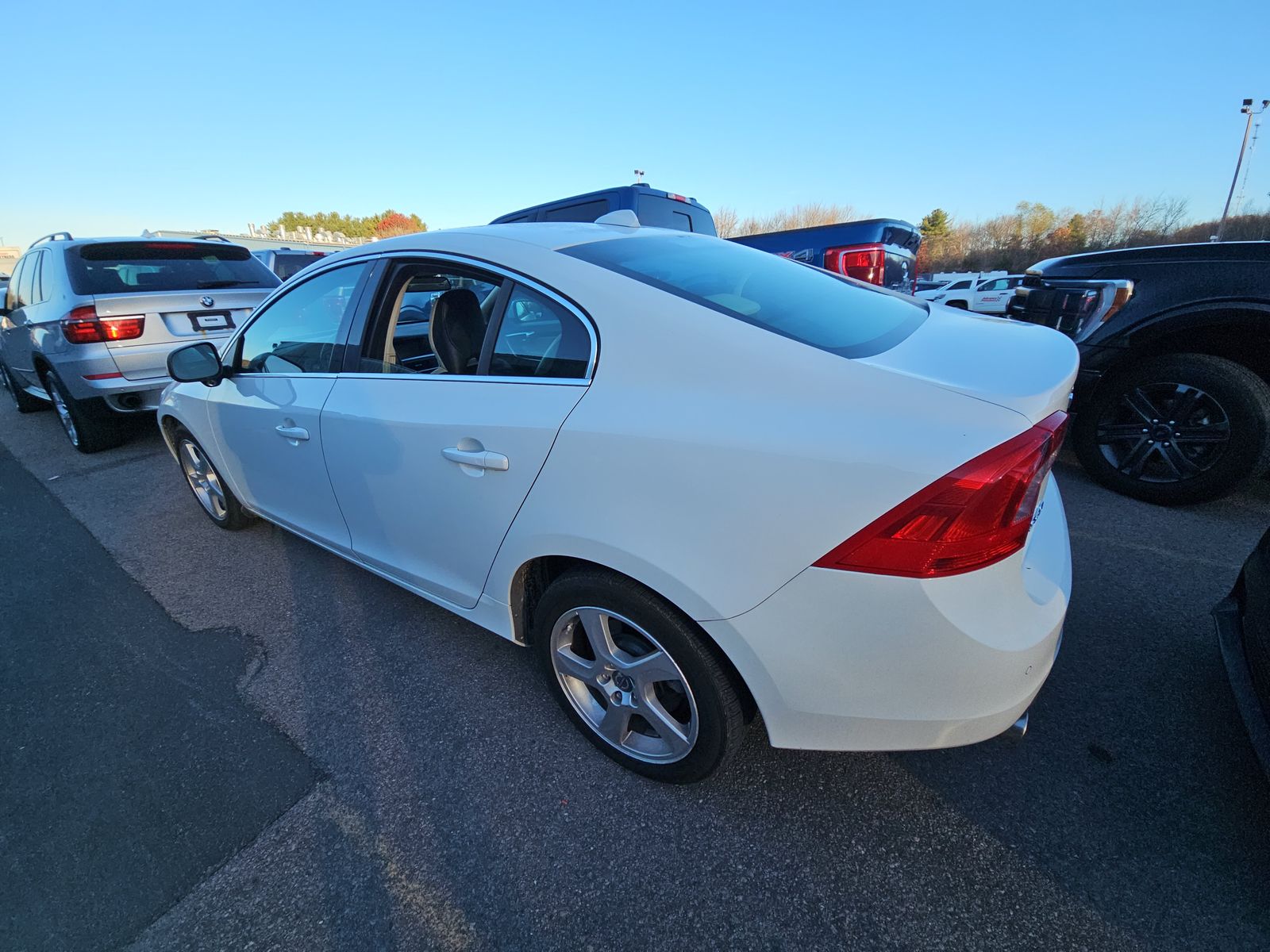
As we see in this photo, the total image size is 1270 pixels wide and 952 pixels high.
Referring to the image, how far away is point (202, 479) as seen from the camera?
11.5ft

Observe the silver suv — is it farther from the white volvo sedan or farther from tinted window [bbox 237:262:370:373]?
the white volvo sedan

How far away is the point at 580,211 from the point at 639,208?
1.12 m

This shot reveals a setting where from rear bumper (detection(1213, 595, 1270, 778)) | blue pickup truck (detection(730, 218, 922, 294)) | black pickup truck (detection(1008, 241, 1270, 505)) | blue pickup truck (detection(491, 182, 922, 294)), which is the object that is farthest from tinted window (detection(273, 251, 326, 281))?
rear bumper (detection(1213, 595, 1270, 778))

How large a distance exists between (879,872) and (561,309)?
5.79 ft

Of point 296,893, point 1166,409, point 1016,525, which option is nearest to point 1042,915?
point 1016,525

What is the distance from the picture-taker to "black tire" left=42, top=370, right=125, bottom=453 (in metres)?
4.77

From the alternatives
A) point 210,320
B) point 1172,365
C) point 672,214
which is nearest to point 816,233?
point 672,214

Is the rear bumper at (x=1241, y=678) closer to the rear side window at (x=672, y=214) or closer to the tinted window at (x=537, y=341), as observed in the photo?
the tinted window at (x=537, y=341)

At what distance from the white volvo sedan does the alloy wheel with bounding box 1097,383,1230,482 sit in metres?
2.22

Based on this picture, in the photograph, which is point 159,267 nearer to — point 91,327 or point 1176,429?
point 91,327

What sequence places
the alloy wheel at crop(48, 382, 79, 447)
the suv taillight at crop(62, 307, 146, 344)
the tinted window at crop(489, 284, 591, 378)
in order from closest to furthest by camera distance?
the tinted window at crop(489, 284, 591, 378) < the suv taillight at crop(62, 307, 146, 344) < the alloy wheel at crop(48, 382, 79, 447)

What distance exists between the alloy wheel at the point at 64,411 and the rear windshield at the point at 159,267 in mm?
1066

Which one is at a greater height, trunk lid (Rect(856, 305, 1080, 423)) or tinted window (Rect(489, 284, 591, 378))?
tinted window (Rect(489, 284, 591, 378))

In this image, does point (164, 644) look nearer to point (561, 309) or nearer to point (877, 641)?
point (561, 309)
